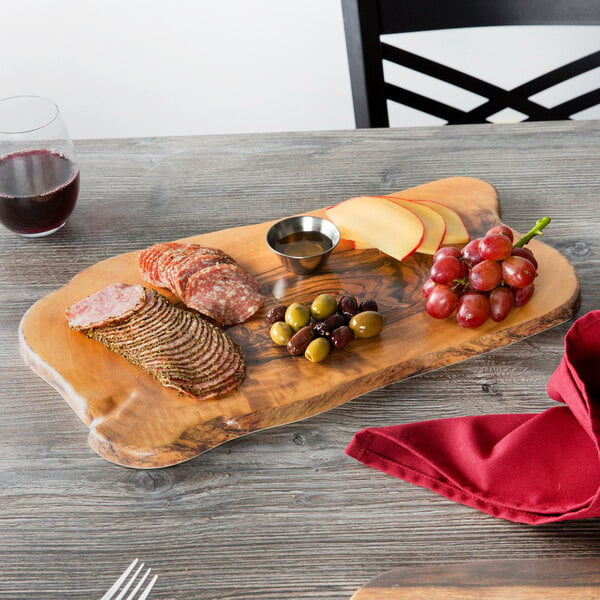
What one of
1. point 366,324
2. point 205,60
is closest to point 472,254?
point 366,324

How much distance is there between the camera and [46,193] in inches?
56.8

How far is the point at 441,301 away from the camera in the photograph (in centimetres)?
125

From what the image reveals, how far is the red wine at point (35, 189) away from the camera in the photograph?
1.41m

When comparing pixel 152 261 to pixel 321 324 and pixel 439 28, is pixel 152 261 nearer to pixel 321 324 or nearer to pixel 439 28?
pixel 321 324

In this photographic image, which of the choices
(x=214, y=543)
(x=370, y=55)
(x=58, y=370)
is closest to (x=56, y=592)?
(x=214, y=543)

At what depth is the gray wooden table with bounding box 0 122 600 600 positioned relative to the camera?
3.06 ft

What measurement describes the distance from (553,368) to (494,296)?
137 mm

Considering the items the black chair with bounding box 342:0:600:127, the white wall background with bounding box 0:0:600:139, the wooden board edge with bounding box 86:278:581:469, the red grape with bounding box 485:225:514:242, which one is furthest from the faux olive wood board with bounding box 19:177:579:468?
the white wall background with bounding box 0:0:600:139

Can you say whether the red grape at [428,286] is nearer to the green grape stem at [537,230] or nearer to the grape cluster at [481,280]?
the grape cluster at [481,280]

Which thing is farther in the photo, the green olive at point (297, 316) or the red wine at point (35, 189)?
the red wine at point (35, 189)

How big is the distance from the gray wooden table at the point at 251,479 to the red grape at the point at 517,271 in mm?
100

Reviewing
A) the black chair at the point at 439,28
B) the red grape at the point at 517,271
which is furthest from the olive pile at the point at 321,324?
the black chair at the point at 439,28

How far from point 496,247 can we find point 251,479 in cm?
49

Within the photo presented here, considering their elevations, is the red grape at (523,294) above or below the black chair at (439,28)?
below
